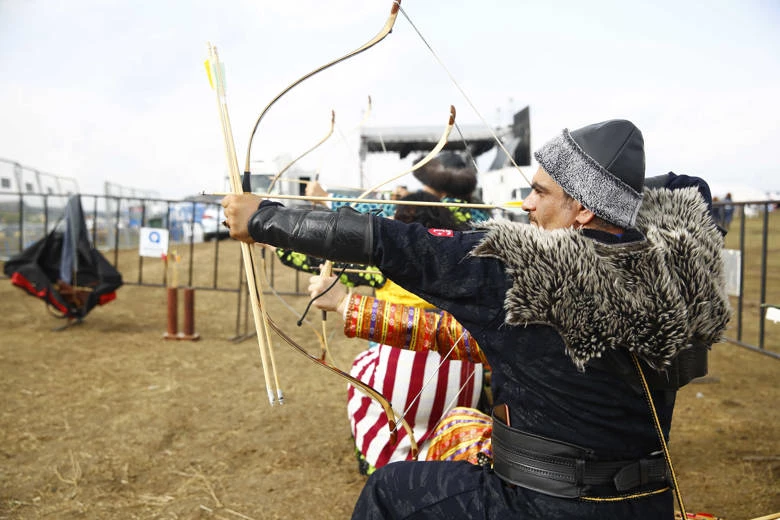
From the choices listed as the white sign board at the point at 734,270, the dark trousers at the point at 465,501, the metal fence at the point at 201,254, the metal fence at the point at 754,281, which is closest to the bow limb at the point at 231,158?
the dark trousers at the point at 465,501

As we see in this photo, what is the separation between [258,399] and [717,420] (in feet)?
11.1

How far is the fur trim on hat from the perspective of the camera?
128cm

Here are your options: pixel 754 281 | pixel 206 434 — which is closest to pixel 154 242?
pixel 206 434

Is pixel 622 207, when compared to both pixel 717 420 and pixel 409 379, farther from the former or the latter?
pixel 717 420

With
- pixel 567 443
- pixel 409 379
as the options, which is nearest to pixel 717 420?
pixel 409 379

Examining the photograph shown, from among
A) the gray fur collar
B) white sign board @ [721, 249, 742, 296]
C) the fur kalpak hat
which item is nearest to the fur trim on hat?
the fur kalpak hat

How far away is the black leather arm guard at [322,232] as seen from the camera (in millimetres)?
1243

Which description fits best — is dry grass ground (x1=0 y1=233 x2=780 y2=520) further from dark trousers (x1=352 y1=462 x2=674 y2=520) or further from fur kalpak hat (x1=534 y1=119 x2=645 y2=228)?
fur kalpak hat (x1=534 y1=119 x2=645 y2=228)

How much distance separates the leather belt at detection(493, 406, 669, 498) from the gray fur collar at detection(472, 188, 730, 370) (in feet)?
0.76

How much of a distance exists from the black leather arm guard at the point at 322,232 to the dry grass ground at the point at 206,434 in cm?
175

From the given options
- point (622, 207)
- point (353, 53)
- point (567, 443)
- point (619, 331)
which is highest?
point (353, 53)

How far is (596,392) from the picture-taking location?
3.95ft

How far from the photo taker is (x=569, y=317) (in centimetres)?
114

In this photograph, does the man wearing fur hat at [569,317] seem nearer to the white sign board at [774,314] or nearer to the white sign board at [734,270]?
the white sign board at [774,314]
